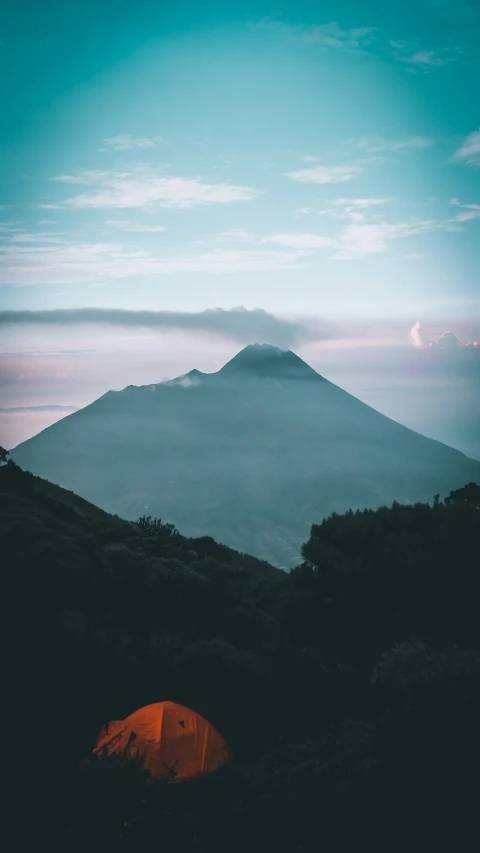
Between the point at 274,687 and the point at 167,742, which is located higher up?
the point at 274,687

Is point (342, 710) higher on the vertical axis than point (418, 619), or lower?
lower

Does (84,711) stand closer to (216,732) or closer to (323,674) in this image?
(216,732)

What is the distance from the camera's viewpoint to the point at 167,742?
10117 millimetres

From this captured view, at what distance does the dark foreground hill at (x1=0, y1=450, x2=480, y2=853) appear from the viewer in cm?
732

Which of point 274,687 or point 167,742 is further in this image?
point 274,687

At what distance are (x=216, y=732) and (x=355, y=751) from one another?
9.49ft

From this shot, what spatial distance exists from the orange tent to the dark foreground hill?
0.33 m

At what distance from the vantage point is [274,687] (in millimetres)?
12742

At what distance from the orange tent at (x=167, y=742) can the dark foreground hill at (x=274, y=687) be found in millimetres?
330

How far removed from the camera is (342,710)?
12297 mm

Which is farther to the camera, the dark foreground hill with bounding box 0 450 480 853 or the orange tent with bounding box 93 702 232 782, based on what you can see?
the orange tent with bounding box 93 702 232 782

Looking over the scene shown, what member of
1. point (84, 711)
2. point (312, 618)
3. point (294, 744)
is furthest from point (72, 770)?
point (312, 618)

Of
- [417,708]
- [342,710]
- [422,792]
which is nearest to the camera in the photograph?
[422,792]

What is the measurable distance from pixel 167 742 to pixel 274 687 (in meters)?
3.34
